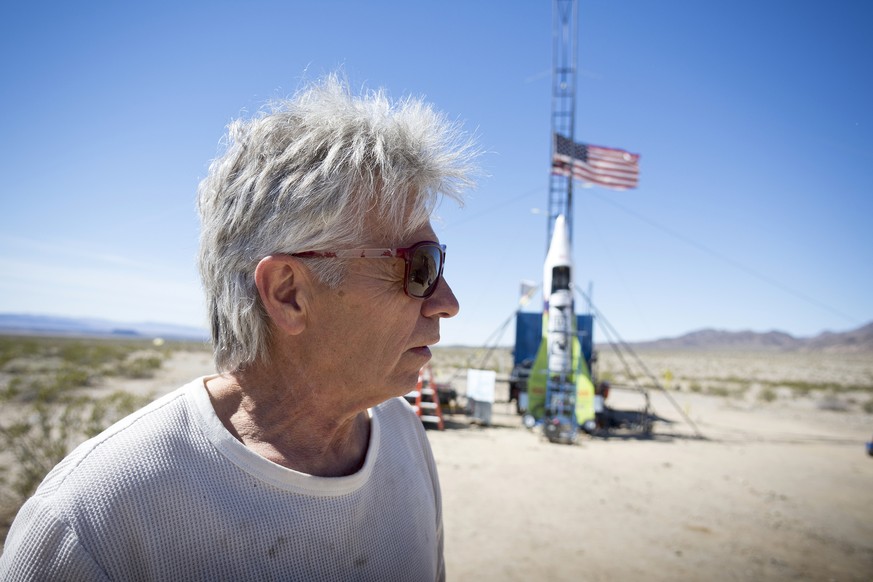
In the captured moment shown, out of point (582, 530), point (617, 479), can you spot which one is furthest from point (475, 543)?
point (617, 479)

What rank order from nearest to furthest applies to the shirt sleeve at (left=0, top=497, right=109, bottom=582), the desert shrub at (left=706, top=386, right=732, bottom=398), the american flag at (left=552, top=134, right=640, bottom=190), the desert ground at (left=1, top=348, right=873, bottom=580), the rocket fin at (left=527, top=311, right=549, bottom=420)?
the shirt sleeve at (left=0, top=497, right=109, bottom=582) → the desert ground at (left=1, top=348, right=873, bottom=580) → the rocket fin at (left=527, top=311, right=549, bottom=420) → the american flag at (left=552, top=134, right=640, bottom=190) → the desert shrub at (left=706, top=386, right=732, bottom=398)

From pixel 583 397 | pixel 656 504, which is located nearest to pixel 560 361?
pixel 583 397

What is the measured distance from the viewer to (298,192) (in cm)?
125

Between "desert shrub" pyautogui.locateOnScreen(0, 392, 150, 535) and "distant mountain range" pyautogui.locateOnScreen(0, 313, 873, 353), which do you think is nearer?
"desert shrub" pyautogui.locateOnScreen(0, 392, 150, 535)

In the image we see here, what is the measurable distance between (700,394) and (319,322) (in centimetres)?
2628

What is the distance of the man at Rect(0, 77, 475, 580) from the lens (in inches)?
43.4

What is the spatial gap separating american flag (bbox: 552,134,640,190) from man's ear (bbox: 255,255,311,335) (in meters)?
13.8

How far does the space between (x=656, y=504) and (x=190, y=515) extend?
25.0 feet

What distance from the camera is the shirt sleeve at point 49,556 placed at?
0.99 metres

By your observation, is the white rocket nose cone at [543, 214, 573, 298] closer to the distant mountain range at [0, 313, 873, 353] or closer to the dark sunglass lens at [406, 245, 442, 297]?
the dark sunglass lens at [406, 245, 442, 297]

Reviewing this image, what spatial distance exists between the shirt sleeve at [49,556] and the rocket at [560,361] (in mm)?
11317

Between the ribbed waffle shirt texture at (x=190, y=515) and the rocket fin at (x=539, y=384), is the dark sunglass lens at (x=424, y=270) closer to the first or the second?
the ribbed waffle shirt texture at (x=190, y=515)

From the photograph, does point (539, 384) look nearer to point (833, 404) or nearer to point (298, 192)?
point (298, 192)

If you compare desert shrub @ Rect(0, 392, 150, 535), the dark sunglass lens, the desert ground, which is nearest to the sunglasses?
the dark sunglass lens
